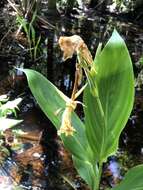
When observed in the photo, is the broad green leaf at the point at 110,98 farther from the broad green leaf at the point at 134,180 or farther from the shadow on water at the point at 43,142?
the shadow on water at the point at 43,142

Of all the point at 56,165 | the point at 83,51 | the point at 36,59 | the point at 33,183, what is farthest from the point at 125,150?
the point at 36,59

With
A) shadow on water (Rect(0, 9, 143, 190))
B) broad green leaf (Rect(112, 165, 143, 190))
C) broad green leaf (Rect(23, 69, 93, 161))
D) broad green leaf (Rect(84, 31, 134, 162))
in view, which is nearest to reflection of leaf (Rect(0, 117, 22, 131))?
shadow on water (Rect(0, 9, 143, 190))

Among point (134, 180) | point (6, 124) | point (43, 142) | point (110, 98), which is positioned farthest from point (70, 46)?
point (43, 142)

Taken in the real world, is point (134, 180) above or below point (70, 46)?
below

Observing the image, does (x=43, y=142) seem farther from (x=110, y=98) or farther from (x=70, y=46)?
(x=70, y=46)

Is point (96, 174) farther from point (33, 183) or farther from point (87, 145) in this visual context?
point (33, 183)

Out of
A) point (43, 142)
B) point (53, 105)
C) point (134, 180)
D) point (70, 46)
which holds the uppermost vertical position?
point (70, 46)

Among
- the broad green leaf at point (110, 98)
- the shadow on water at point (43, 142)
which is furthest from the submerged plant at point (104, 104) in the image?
the shadow on water at point (43, 142)
